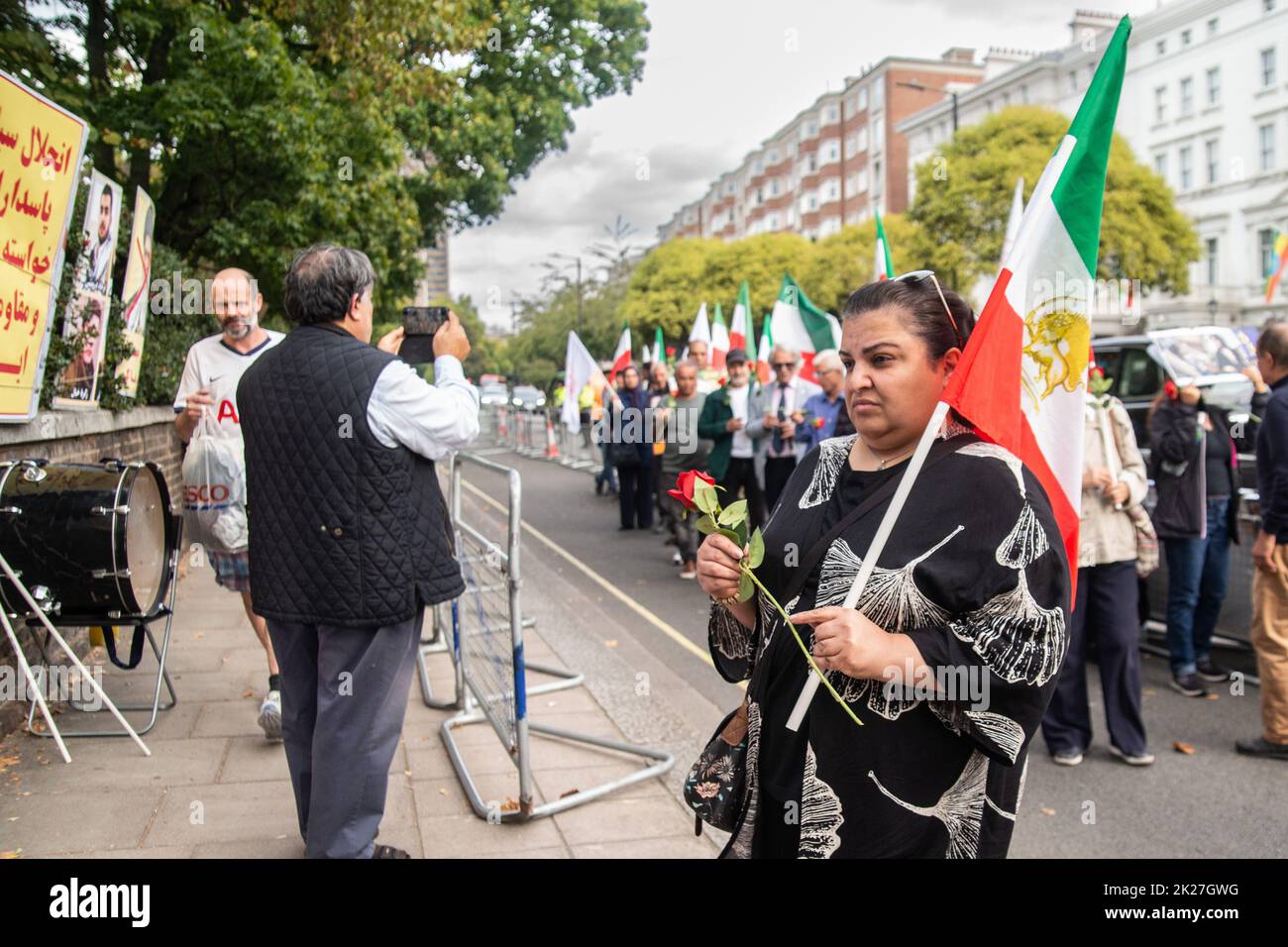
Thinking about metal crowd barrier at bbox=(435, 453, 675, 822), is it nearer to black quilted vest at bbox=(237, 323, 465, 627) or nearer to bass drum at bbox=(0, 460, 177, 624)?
black quilted vest at bbox=(237, 323, 465, 627)

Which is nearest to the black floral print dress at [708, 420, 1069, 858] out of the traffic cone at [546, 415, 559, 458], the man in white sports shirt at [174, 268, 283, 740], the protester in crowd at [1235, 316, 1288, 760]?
the man in white sports shirt at [174, 268, 283, 740]

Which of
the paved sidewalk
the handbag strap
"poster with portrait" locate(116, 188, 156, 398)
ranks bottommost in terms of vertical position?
the paved sidewalk

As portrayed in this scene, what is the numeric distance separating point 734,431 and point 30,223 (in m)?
6.34

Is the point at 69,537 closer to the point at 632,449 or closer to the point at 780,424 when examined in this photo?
the point at 780,424

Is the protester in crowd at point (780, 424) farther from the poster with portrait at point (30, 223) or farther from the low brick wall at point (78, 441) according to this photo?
the poster with portrait at point (30, 223)

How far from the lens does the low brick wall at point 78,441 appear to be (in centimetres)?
509

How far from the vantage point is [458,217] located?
21.3m

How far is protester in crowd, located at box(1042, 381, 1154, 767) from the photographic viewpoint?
16.7 ft

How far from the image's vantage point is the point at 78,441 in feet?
21.9

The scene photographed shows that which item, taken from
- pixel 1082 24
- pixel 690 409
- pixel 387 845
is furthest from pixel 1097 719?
pixel 1082 24

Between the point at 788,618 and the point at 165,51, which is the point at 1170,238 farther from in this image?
the point at 788,618

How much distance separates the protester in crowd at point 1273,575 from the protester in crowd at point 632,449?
8094 mm

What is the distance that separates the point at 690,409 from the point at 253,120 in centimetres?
488

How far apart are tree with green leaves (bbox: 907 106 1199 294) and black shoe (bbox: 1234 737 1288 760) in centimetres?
3556
